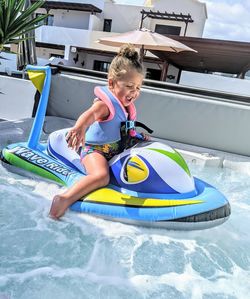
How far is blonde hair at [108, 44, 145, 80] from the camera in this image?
2.41 meters

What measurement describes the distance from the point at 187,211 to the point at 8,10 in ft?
11.2

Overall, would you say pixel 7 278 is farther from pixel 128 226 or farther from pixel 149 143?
pixel 149 143

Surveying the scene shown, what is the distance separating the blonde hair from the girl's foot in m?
1.03

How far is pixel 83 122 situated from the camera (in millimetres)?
2188

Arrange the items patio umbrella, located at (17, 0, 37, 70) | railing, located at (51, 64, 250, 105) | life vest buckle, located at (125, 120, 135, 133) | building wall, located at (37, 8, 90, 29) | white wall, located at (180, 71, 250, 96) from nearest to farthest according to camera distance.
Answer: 1. life vest buckle, located at (125, 120, 135, 133)
2. railing, located at (51, 64, 250, 105)
3. patio umbrella, located at (17, 0, 37, 70)
4. white wall, located at (180, 71, 250, 96)
5. building wall, located at (37, 8, 90, 29)

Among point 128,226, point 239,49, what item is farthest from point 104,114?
point 239,49

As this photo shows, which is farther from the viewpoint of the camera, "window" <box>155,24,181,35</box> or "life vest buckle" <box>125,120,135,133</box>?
"window" <box>155,24,181,35</box>

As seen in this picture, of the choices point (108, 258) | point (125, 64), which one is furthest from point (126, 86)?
point (108, 258)

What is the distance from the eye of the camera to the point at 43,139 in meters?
4.29

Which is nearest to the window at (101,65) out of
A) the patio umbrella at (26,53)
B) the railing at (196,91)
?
the patio umbrella at (26,53)

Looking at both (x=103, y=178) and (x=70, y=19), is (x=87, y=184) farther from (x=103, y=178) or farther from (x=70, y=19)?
(x=70, y=19)

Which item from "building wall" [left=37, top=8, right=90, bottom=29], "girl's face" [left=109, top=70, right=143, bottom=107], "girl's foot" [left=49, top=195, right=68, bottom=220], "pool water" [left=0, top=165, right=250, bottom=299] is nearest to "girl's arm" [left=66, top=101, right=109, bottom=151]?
"girl's face" [left=109, top=70, right=143, bottom=107]

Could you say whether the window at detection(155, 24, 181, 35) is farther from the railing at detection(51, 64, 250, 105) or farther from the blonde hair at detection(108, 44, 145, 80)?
the blonde hair at detection(108, 44, 145, 80)

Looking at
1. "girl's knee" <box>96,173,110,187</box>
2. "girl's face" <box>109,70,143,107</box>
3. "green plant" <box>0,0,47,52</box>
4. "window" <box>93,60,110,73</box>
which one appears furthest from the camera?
"window" <box>93,60,110,73</box>
